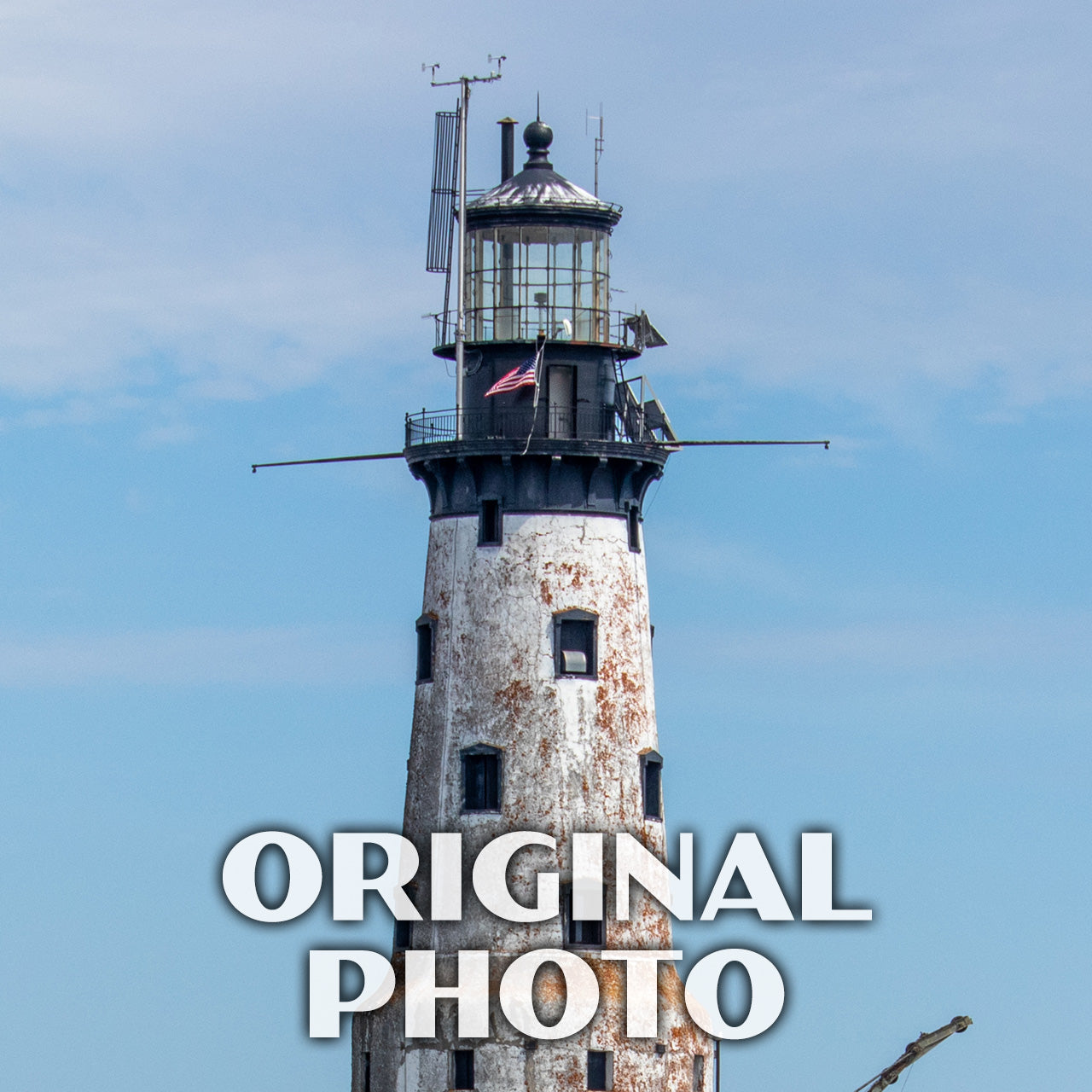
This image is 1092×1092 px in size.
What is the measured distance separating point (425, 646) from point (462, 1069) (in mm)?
10415

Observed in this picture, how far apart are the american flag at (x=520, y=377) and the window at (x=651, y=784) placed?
947 cm

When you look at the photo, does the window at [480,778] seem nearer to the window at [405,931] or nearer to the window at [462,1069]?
the window at [405,931]

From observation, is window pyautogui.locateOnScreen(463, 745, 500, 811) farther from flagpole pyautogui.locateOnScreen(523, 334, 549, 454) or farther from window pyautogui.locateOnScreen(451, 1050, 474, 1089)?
flagpole pyautogui.locateOnScreen(523, 334, 549, 454)

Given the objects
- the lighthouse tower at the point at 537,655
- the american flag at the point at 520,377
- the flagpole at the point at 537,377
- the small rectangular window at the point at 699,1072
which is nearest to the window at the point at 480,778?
the lighthouse tower at the point at 537,655

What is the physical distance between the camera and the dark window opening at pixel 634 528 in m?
87.8

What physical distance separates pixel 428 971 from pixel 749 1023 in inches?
309

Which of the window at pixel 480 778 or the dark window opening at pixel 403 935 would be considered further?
the dark window opening at pixel 403 935

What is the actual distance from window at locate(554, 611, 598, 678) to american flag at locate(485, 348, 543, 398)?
5.55 m

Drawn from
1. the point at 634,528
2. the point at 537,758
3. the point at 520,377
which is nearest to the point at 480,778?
the point at 537,758

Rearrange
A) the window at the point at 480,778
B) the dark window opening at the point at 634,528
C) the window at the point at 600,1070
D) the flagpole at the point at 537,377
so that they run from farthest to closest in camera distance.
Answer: the dark window opening at the point at 634,528
the flagpole at the point at 537,377
the window at the point at 480,778
the window at the point at 600,1070

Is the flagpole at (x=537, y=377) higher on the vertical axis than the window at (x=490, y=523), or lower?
higher

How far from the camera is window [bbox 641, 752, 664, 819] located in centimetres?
8694

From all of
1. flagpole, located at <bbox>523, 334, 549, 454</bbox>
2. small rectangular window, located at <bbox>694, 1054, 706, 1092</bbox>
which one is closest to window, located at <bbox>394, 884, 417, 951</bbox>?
small rectangular window, located at <bbox>694, 1054, 706, 1092</bbox>

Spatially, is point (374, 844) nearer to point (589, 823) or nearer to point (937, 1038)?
point (589, 823)
